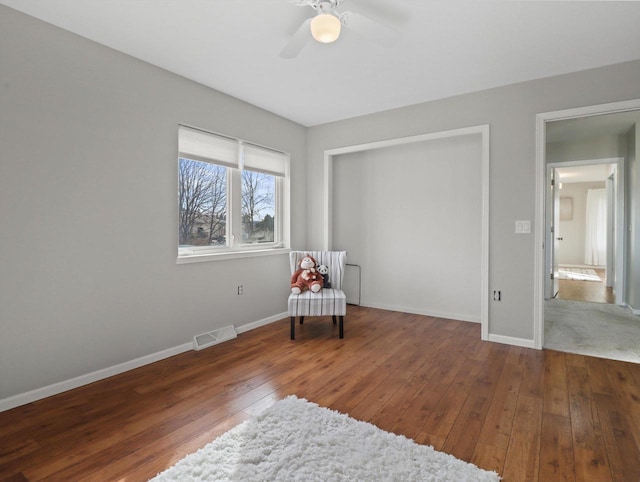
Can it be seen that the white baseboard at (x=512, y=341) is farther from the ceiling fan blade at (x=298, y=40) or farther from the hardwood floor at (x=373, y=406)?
the ceiling fan blade at (x=298, y=40)

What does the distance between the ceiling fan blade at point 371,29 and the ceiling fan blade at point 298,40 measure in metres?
0.25

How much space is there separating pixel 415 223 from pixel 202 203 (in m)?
2.70

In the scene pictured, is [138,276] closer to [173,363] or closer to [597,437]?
[173,363]

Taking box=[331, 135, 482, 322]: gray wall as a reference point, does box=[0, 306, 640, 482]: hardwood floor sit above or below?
below

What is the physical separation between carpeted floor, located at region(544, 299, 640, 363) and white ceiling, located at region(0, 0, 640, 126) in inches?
103

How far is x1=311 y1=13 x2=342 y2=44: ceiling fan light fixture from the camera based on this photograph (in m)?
1.83

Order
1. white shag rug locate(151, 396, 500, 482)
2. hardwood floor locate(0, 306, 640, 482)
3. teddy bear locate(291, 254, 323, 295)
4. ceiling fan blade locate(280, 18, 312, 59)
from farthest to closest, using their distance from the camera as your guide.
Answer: teddy bear locate(291, 254, 323, 295) < ceiling fan blade locate(280, 18, 312, 59) < hardwood floor locate(0, 306, 640, 482) < white shag rug locate(151, 396, 500, 482)

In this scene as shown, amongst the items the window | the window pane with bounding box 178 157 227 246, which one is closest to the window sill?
the window

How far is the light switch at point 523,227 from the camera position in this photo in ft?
10.7

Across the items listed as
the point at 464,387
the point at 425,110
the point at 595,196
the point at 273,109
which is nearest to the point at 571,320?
the point at 464,387

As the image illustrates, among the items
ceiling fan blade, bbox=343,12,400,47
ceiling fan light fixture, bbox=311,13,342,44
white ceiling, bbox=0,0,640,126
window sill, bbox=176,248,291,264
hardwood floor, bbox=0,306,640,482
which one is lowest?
hardwood floor, bbox=0,306,640,482

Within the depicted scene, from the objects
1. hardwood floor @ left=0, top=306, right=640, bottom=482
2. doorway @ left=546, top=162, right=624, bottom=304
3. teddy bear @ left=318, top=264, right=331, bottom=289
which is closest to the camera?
hardwood floor @ left=0, top=306, right=640, bottom=482

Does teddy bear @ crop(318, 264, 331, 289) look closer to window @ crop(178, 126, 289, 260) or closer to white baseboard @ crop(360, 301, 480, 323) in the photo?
window @ crop(178, 126, 289, 260)

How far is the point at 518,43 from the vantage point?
8.46ft
